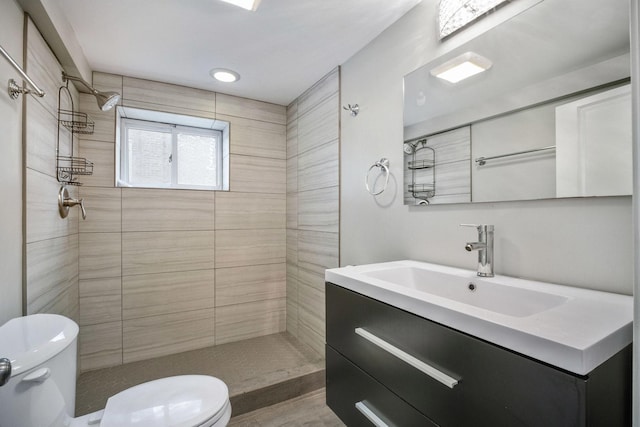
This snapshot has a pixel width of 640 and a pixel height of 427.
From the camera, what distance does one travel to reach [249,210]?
262cm

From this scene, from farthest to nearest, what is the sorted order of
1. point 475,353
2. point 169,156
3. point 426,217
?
point 169,156
point 426,217
point 475,353

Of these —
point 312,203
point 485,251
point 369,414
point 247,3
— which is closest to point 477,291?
point 485,251

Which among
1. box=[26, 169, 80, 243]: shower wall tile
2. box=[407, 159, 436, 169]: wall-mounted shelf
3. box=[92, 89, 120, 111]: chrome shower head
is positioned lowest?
box=[26, 169, 80, 243]: shower wall tile

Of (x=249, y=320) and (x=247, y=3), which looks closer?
(x=247, y=3)

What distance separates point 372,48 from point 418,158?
75 cm

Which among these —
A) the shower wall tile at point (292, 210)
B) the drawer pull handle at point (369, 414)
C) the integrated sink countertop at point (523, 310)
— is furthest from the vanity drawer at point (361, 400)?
the shower wall tile at point (292, 210)

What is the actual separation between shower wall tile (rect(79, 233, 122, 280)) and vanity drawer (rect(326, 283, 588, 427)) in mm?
1875

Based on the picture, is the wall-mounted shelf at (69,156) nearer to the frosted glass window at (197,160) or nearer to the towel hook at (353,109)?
the frosted glass window at (197,160)

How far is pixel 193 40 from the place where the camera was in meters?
1.76

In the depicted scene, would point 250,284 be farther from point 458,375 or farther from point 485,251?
point 458,375

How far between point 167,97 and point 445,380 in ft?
8.18

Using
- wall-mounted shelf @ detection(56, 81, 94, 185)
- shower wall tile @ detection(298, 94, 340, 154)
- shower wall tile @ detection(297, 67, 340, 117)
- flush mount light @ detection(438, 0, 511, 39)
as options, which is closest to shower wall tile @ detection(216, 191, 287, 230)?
shower wall tile @ detection(298, 94, 340, 154)

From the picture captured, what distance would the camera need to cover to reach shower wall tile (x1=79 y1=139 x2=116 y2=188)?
211 cm

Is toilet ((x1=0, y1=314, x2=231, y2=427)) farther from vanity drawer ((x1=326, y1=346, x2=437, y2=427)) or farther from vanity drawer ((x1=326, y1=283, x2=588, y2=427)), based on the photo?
vanity drawer ((x1=326, y1=283, x2=588, y2=427))
